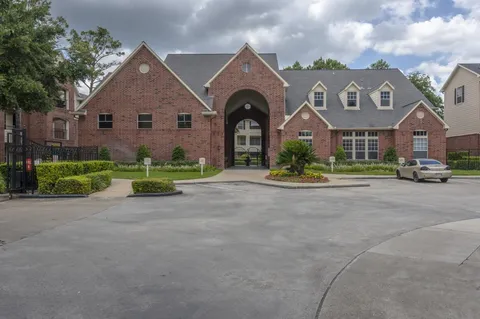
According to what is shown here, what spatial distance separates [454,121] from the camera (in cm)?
3981

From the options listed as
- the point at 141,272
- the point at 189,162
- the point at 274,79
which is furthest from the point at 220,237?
the point at 274,79

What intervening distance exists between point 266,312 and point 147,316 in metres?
1.19

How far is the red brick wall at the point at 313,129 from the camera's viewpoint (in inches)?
1256

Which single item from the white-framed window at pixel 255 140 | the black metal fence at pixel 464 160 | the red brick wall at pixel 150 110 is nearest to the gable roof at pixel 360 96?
the black metal fence at pixel 464 160

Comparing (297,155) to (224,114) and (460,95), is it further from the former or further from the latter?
(460,95)

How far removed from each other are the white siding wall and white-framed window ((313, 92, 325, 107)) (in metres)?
13.9

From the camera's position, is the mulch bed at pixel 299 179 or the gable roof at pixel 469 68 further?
the gable roof at pixel 469 68

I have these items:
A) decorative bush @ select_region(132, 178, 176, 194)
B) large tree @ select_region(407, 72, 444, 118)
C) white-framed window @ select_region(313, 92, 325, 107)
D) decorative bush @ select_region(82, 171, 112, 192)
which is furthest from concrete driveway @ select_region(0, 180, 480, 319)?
large tree @ select_region(407, 72, 444, 118)

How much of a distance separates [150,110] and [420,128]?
2224 cm

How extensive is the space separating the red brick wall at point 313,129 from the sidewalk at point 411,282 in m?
25.1

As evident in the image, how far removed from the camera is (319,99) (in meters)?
35.2

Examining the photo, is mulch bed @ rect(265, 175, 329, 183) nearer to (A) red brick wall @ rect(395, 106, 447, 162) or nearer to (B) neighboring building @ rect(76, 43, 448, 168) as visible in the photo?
(B) neighboring building @ rect(76, 43, 448, 168)

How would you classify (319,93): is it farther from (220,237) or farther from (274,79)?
(220,237)

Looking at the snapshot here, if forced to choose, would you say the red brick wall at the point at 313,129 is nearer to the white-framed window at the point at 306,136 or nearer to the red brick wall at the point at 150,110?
the white-framed window at the point at 306,136
